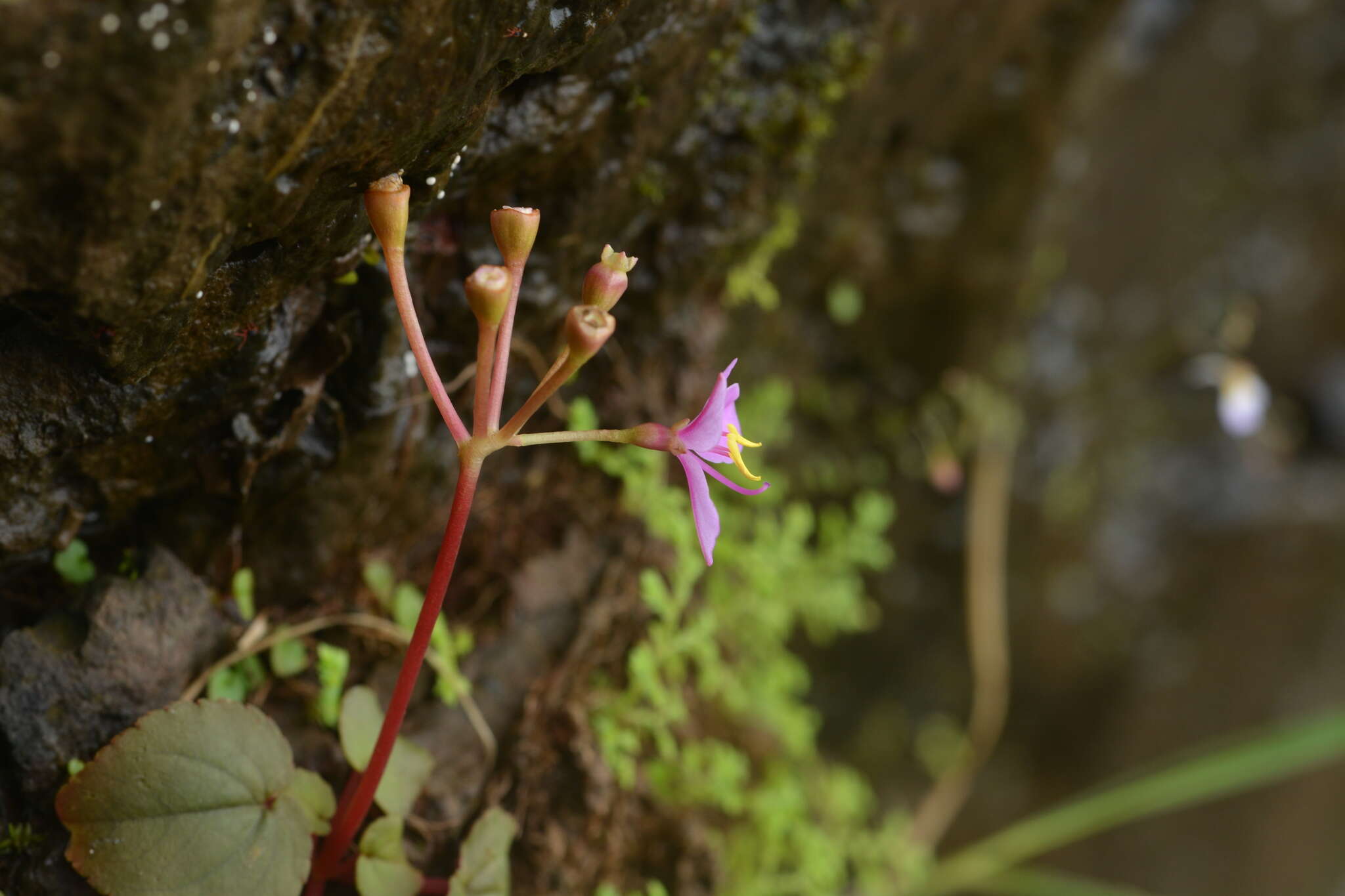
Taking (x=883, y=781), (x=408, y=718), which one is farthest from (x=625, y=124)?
(x=883, y=781)

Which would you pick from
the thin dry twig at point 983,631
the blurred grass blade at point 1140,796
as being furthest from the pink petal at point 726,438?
the blurred grass blade at point 1140,796

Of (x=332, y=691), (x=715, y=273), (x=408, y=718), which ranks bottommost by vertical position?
(x=408, y=718)

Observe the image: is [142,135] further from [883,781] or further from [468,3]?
[883,781]

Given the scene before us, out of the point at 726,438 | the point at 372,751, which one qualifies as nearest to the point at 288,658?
the point at 372,751

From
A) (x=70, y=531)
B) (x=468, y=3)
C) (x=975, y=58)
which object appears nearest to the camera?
(x=468, y=3)

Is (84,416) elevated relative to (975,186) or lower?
elevated

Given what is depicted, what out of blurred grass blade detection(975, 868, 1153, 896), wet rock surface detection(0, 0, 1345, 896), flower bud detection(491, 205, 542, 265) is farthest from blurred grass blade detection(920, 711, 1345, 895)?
flower bud detection(491, 205, 542, 265)
